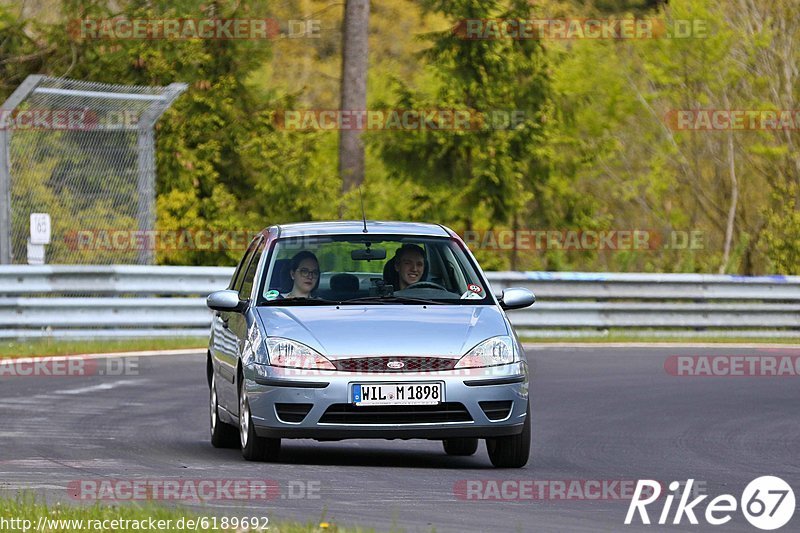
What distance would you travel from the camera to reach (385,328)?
1052 centimetres

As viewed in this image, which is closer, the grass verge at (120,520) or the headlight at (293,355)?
the grass verge at (120,520)

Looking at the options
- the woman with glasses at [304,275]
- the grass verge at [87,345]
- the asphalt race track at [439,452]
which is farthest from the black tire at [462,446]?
the grass verge at [87,345]

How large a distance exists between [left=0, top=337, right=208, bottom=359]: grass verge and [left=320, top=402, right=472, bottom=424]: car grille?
1050cm

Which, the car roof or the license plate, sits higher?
the car roof

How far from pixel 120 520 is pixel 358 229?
175 inches

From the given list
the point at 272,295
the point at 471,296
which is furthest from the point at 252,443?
the point at 471,296

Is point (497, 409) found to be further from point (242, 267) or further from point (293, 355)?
point (242, 267)

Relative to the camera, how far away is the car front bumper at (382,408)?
33.9ft

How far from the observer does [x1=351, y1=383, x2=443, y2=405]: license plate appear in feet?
33.8

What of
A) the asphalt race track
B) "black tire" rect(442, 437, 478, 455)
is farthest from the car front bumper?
"black tire" rect(442, 437, 478, 455)

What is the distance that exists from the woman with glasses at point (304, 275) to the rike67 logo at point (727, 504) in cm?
264

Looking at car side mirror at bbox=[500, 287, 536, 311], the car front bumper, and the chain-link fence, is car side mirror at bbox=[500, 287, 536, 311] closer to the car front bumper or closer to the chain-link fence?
the car front bumper

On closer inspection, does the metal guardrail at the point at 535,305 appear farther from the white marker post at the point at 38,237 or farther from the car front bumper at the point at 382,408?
the car front bumper at the point at 382,408

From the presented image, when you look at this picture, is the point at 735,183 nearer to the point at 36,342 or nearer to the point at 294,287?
the point at 36,342
